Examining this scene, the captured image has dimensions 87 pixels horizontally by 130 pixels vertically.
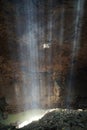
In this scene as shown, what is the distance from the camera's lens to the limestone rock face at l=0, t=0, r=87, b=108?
372 inches

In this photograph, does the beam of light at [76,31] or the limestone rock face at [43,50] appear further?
the limestone rock face at [43,50]

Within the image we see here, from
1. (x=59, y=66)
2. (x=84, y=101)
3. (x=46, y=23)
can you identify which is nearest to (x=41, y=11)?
(x=46, y=23)

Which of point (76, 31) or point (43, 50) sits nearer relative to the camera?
point (76, 31)

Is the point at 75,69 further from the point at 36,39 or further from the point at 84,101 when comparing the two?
the point at 36,39

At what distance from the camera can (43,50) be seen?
456 inches

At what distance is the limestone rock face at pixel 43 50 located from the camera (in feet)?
31.0

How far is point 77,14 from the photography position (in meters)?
9.48

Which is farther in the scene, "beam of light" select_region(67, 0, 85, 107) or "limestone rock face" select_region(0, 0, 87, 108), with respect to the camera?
"limestone rock face" select_region(0, 0, 87, 108)

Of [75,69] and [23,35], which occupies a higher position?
[23,35]

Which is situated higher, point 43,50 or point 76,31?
point 76,31

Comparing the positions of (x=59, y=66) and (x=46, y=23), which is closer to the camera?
(x=46, y=23)

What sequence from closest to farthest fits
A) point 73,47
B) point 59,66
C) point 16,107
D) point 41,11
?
point 41,11, point 73,47, point 59,66, point 16,107

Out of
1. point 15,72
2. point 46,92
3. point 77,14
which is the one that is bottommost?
point 46,92

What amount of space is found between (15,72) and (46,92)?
224 centimetres
